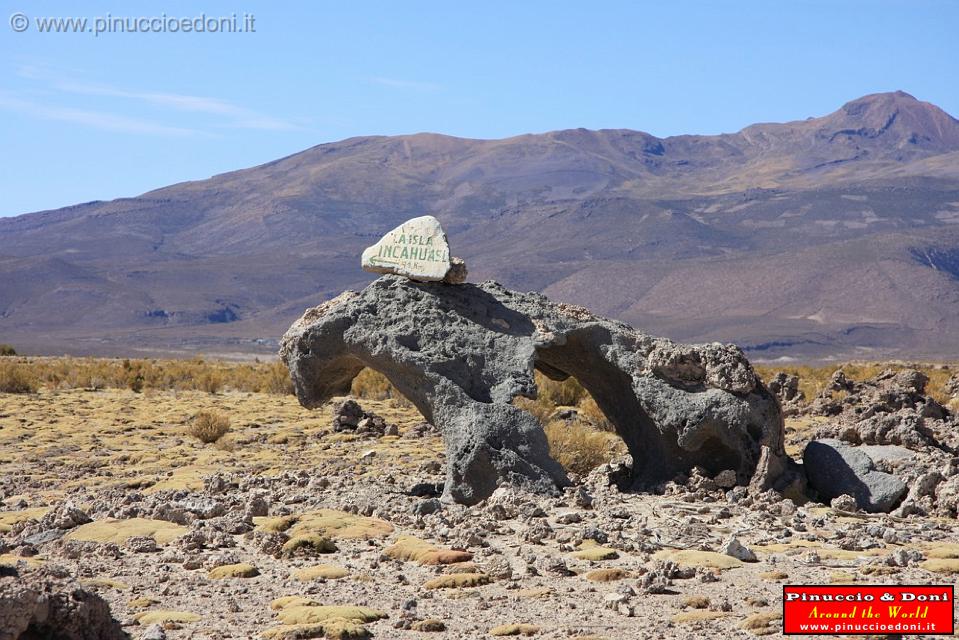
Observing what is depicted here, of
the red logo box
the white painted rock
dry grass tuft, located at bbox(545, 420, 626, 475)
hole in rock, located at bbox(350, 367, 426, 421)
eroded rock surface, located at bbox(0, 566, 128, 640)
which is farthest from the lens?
hole in rock, located at bbox(350, 367, 426, 421)

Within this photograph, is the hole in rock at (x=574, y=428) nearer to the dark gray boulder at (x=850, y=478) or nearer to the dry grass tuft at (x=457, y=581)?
the dark gray boulder at (x=850, y=478)

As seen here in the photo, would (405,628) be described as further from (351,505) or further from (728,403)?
(728,403)

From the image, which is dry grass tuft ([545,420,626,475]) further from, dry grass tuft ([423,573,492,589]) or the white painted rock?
dry grass tuft ([423,573,492,589])

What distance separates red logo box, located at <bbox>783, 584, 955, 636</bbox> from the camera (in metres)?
6.60

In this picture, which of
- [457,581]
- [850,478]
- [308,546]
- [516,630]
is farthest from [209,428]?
[516,630]

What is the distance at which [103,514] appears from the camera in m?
11.4

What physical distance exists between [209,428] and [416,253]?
23.5ft

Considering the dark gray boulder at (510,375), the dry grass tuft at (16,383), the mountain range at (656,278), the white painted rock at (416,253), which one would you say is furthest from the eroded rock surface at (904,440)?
the mountain range at (656,278)

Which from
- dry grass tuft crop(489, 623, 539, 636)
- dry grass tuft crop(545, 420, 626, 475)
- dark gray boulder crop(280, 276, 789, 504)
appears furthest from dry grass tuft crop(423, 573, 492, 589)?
dry grass tuft crop(545, 420, 626, 475)

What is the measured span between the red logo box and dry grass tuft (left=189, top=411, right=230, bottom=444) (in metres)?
12.2

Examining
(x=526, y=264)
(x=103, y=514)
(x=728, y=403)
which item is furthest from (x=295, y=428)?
(x=526, y=264)

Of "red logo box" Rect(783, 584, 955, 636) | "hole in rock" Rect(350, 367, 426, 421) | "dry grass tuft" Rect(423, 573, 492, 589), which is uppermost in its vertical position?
"red logo box" Rect(783, 584, 955, 636)

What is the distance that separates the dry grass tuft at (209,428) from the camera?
18.0 m

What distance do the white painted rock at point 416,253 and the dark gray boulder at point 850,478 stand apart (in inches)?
159
